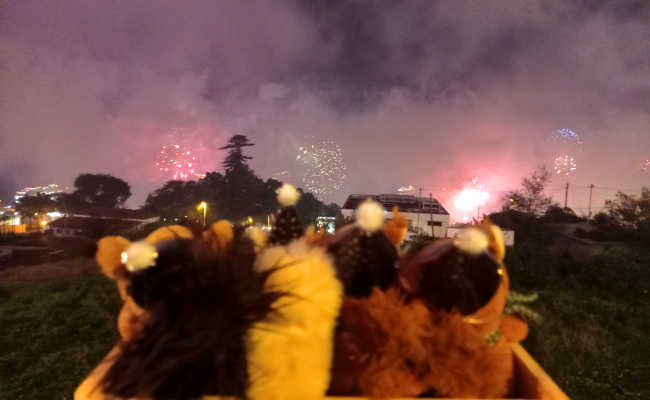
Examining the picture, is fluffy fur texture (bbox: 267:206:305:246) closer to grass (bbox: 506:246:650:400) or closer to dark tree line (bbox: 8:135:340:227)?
grass (bbox: 506:246:650:400)

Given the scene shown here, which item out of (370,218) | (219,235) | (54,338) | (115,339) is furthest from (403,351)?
(54,338)

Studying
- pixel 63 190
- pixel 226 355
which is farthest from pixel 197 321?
pixel 63 190

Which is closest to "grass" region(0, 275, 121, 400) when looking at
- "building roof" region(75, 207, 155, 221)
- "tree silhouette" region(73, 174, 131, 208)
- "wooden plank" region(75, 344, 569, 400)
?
"wooden plank" region(75, 344, 569, 400)

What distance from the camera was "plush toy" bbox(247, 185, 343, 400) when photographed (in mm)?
666

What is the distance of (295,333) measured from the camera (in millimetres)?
685

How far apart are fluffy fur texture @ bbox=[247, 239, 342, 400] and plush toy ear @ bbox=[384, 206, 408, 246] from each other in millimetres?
252

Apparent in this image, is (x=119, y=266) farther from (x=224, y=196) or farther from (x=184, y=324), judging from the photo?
(x=224, y=196)

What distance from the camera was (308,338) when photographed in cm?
69

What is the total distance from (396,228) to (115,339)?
3.20 m

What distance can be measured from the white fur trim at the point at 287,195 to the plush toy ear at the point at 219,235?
0.69 ft

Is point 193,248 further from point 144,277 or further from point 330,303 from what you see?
point 330,303

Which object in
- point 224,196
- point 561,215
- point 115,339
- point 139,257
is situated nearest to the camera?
point 139,257

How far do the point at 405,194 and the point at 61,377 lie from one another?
2155 centimetres

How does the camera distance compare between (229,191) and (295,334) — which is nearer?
(295,334)
